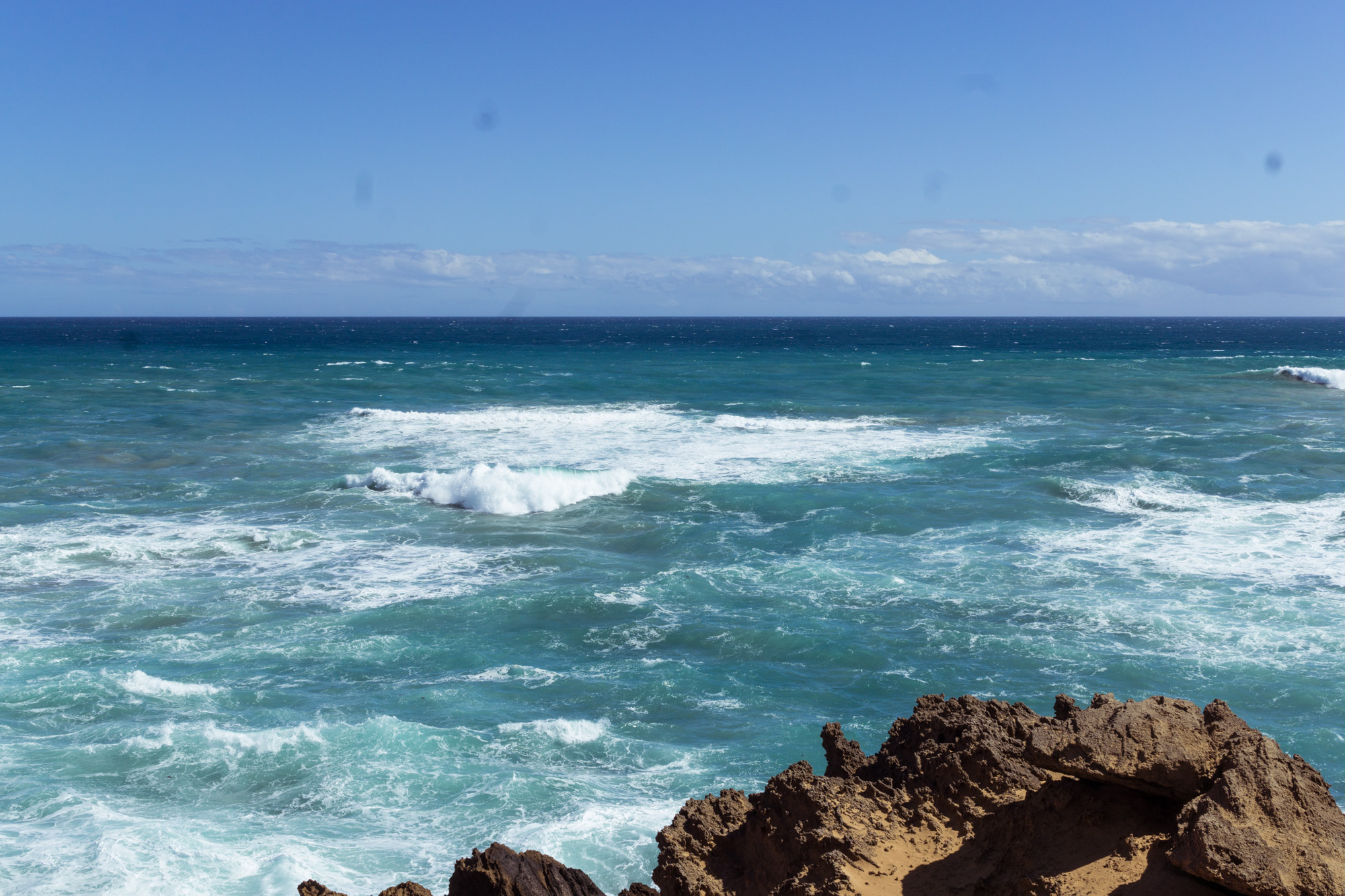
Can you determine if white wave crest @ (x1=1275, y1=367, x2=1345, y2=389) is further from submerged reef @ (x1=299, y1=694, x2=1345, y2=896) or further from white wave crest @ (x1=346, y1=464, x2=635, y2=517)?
submerged reef @ (x1=299, y1=694, x2=1345, y2=896)

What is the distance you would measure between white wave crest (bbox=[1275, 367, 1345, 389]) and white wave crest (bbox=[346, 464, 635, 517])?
4358cm

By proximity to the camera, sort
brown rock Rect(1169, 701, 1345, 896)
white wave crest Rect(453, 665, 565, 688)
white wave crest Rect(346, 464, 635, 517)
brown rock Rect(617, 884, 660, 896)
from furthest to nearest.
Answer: white wave crest Rect(346, 464, 635, 517) → white wave crest Rect(453, 665, 565, 688) → brown rock Rect(617, 884, 660, 896) → brown rock Rect(1169, 701, 1345, 896)

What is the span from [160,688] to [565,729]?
216 inches

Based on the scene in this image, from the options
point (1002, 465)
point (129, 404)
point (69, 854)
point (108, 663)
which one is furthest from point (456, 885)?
point (129, 404)

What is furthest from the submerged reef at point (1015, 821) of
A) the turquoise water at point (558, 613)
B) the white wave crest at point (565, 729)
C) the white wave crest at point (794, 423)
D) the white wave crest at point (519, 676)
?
the white wave crest at point (794, 423)

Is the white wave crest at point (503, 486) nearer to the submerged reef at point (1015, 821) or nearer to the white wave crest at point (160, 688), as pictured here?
the white wave crest at point (160, 688)

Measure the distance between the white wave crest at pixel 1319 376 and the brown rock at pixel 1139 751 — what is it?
5593cm

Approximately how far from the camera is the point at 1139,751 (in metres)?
5.05

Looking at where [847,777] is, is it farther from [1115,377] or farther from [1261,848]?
[1115,377]

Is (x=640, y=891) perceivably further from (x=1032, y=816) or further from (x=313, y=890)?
(x=1032, y=816)

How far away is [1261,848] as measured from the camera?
4.43 metres

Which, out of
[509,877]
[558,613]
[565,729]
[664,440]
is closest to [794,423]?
[664,440]

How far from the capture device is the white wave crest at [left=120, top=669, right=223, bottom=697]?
1302cm

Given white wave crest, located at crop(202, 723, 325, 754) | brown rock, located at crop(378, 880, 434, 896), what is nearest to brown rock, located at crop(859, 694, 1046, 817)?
brown rock, located at crop(378, 880, 434, 896)
